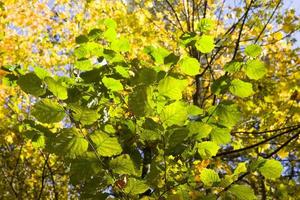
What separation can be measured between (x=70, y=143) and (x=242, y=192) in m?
0.95

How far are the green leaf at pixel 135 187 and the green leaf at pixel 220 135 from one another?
557 mm

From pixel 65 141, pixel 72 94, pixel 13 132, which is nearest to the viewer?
pixel 65 141

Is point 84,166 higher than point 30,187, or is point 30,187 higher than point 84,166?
point 30,187

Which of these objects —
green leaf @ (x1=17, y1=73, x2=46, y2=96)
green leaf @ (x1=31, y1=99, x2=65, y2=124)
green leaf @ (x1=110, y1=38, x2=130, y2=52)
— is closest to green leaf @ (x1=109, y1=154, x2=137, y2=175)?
green leaf @ (x1=31, y1=99, x2=65, y2=124)

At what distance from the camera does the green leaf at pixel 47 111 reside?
5.05 ft

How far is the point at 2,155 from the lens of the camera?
30.4 feet

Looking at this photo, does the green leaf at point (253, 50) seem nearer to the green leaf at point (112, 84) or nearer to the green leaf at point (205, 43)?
the green leaf at point (205, 43)

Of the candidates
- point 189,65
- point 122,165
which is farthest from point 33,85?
point 189,65

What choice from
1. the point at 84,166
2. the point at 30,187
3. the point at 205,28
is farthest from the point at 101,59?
the point at 30,187

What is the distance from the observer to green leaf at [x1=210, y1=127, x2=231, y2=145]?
6.91ft

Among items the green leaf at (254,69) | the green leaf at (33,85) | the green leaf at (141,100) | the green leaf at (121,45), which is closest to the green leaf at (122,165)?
the green leaf at (141,100)

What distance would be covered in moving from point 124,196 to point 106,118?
68cm

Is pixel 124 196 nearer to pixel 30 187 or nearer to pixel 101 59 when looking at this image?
pixel 101 59

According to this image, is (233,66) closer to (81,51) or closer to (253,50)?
(253,50)
